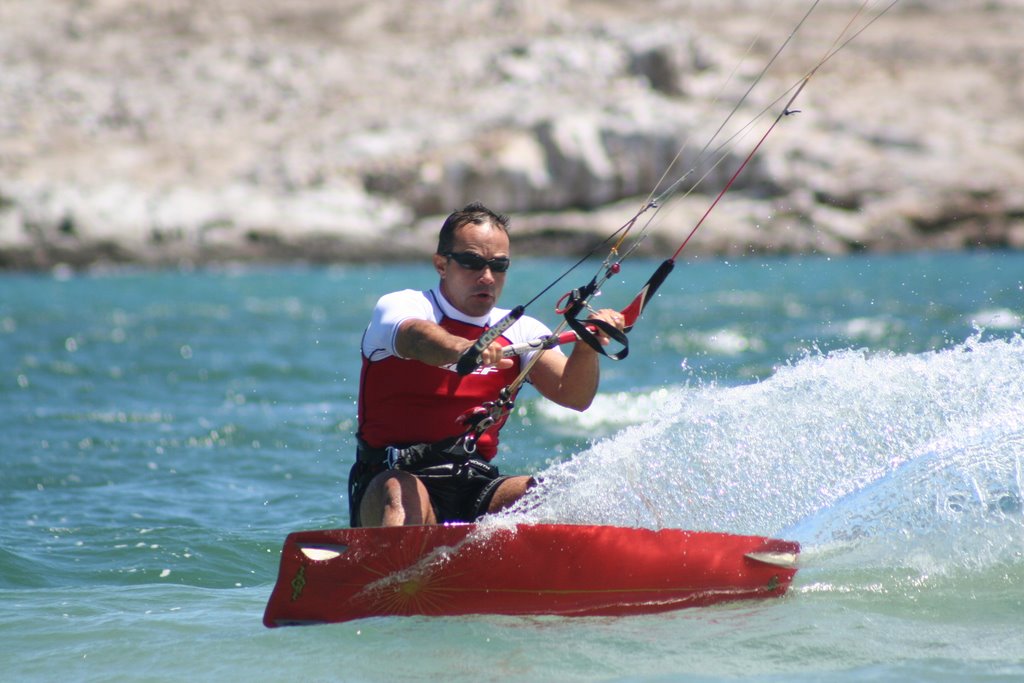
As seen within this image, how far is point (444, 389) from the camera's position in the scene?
530 centimetres

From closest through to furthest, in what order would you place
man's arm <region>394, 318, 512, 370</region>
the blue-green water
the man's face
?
1. the blue-green water
2. man's arm <region>394, 318, 512, 370</region>
3. the man's face

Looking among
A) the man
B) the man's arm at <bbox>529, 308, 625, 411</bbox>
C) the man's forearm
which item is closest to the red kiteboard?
the man

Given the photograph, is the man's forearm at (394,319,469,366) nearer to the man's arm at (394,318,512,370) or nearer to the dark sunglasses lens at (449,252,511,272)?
the man's arm at (394,318,512,370)

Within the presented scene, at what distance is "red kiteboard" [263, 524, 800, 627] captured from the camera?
16.5 feet

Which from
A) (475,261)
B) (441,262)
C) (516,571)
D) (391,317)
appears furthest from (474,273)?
(516,571)

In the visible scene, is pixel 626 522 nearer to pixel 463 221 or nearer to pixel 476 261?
pixel 476 261

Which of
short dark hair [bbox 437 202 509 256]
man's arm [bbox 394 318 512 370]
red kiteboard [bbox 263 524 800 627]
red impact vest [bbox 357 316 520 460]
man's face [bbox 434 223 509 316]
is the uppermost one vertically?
short dark hair [bbox 437 202 509 256]

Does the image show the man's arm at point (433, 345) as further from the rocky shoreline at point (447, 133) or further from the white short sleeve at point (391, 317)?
the rocky shoreline at point (447, 133)

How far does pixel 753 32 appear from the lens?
7862 cm

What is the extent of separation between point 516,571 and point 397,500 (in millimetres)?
566

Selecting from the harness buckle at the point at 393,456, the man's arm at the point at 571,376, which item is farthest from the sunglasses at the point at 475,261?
the harness buckle at the point at 393,456

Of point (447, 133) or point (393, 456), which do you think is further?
point (447, 133)

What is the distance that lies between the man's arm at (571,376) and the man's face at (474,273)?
1.26 ft

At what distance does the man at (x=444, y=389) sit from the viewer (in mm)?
5160
